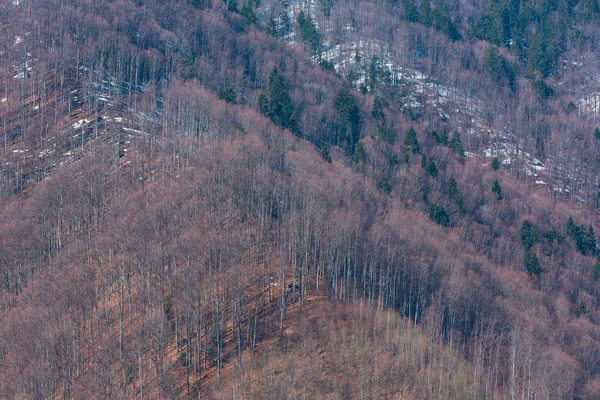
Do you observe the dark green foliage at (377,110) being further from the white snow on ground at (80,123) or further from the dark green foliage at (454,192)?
the white snow on ground at (80,123)

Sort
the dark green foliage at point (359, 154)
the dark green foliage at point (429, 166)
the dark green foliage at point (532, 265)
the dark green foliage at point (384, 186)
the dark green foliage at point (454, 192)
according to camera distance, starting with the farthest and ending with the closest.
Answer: the dark green foliage at point (429, 166) < the dark green foliage at point (359, 154) < the dark green foliage at point (454, 192) < the dark green foliage at point (384, 186) < the dark green foliage at point (532, 265)

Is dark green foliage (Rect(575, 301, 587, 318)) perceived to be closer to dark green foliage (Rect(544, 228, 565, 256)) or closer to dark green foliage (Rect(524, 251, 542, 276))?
dark green foliage (Rect(524, 251, 542, 276))

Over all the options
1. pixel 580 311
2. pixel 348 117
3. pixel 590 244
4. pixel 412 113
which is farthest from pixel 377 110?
pixel 580 311

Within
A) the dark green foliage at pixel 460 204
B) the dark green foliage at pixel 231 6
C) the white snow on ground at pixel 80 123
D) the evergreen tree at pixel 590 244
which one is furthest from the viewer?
the dark green foliage at pixel 231 6

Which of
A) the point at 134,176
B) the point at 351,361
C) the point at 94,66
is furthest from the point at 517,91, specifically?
the point at 351,361

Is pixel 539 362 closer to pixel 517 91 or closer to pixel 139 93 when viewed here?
pixel 139 93

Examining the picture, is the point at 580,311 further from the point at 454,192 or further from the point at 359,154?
the point at 359,154

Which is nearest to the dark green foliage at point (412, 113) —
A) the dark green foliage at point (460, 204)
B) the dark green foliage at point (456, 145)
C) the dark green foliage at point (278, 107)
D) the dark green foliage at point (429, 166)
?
the dark green foliage at point (456, 145)
